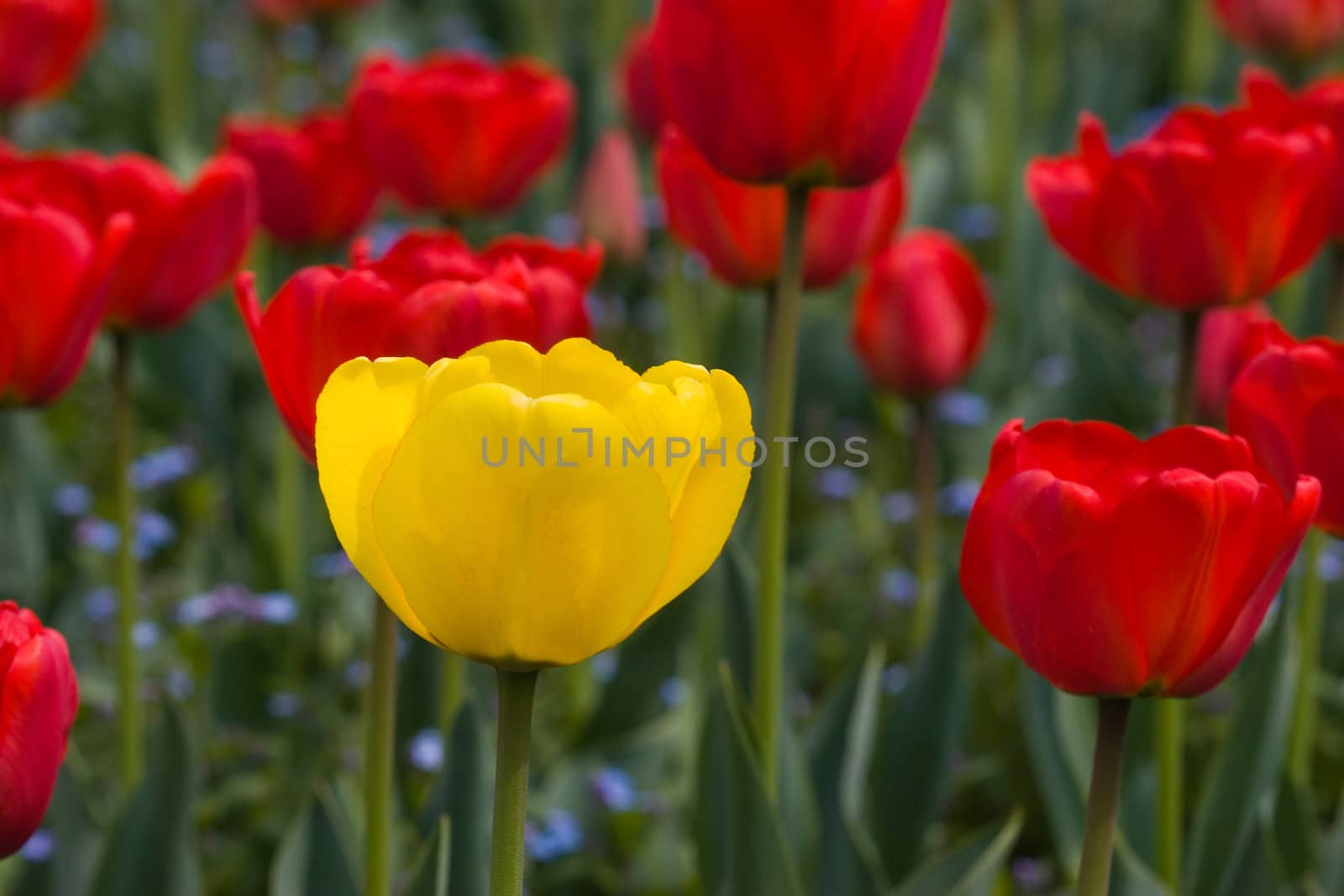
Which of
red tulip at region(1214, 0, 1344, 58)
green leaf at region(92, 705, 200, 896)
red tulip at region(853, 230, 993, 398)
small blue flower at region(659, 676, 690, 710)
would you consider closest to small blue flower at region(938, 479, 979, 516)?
red tulip at region(853, 230, 993, 398)

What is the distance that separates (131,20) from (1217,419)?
461cm

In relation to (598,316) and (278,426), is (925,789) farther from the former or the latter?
(598,316)

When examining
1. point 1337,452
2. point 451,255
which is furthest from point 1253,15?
point 451,255

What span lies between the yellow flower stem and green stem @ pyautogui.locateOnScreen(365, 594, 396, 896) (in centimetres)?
61

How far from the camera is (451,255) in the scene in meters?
1.15

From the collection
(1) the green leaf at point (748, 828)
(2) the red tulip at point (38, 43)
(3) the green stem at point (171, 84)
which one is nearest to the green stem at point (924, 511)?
(1) the green leaf at point (748, 828)

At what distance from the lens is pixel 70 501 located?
94.0 inches

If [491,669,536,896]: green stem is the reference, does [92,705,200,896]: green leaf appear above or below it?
below

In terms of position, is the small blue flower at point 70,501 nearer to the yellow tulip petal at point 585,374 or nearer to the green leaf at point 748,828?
the green leaf at point 748,828

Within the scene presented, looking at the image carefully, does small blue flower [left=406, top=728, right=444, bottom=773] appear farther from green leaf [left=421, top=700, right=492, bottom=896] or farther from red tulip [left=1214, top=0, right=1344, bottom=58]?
red tulip [left=1214, top=0, right=1344, bottom=58]

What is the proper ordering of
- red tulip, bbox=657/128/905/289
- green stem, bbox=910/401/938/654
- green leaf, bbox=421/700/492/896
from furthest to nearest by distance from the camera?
green stem, bbox=910/401/938/654, red tulip, bbox=657/128/905/289, green leaf, bbox=421/700/492/896

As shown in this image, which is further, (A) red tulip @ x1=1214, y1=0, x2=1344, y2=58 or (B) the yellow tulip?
(A) red tulip @ x1=1214, y1=0, x2=1344, y2=58

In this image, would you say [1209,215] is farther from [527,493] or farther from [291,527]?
[291,527]

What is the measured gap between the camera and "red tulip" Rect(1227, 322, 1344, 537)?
1.11 meters
